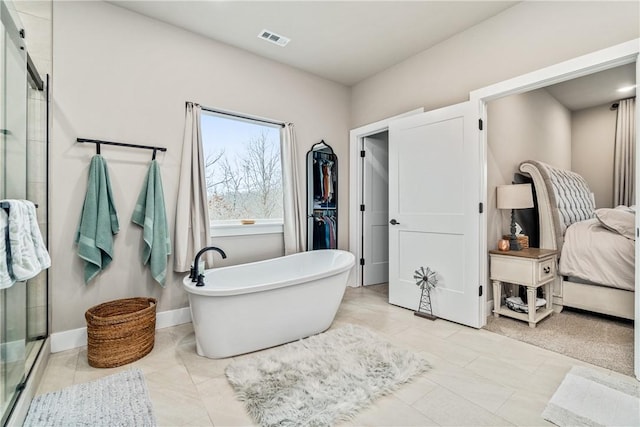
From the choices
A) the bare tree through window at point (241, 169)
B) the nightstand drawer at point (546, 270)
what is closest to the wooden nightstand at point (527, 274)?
the nightstand drawer at point (546, 270)

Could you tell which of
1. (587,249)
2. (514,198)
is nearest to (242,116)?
(514,198)

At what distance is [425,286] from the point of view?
2.98 metres

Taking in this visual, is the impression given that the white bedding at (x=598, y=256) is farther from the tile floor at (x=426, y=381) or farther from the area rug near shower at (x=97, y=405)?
the area rug near shower at (x=97, y=405)

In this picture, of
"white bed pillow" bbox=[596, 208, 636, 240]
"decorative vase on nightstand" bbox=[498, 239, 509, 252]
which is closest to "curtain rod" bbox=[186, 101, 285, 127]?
"decorative vase on nightstand" bbox=[498, 239, 509, 252]

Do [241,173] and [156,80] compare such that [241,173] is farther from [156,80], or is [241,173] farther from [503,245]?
[503,245]

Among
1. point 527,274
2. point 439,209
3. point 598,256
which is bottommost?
point 527,274

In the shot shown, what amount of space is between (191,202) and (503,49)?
3089 millimetres

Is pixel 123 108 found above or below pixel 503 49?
below

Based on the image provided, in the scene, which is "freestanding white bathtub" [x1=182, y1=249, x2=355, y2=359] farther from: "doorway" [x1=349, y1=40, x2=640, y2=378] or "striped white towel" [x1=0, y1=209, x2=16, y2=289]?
"doorway" [x1=349, y1=40, x2=640, y2=378]

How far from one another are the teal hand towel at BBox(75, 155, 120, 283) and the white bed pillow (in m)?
4.43

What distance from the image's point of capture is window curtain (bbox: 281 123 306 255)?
3410mm

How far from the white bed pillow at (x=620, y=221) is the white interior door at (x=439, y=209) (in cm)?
136

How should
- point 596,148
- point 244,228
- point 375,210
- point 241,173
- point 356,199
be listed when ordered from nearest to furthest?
point 244,228 → point 241,173 → point 356,199 → point 375,210 → point 596,148

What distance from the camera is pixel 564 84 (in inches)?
160
